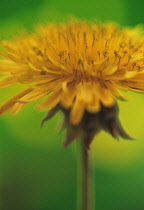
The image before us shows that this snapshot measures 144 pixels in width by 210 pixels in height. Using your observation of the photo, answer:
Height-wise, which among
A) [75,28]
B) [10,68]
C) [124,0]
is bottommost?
[10,68]

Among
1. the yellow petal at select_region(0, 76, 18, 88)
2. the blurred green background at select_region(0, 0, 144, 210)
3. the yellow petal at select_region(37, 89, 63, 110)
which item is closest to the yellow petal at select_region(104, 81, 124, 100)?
the yellow petal at select_region(37, 89, 63, 110)

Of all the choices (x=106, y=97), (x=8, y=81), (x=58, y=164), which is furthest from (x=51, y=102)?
(x=58, y=164)

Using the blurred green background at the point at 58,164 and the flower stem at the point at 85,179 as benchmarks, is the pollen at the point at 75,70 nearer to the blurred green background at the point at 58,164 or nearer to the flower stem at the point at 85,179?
the flower stem at the point at 85,179

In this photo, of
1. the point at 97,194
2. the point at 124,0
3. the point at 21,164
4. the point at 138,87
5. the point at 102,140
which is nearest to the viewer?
the point at 138,87

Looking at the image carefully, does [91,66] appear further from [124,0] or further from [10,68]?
[124,0]

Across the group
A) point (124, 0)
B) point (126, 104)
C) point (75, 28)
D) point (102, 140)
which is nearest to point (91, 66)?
point (75, 28)
